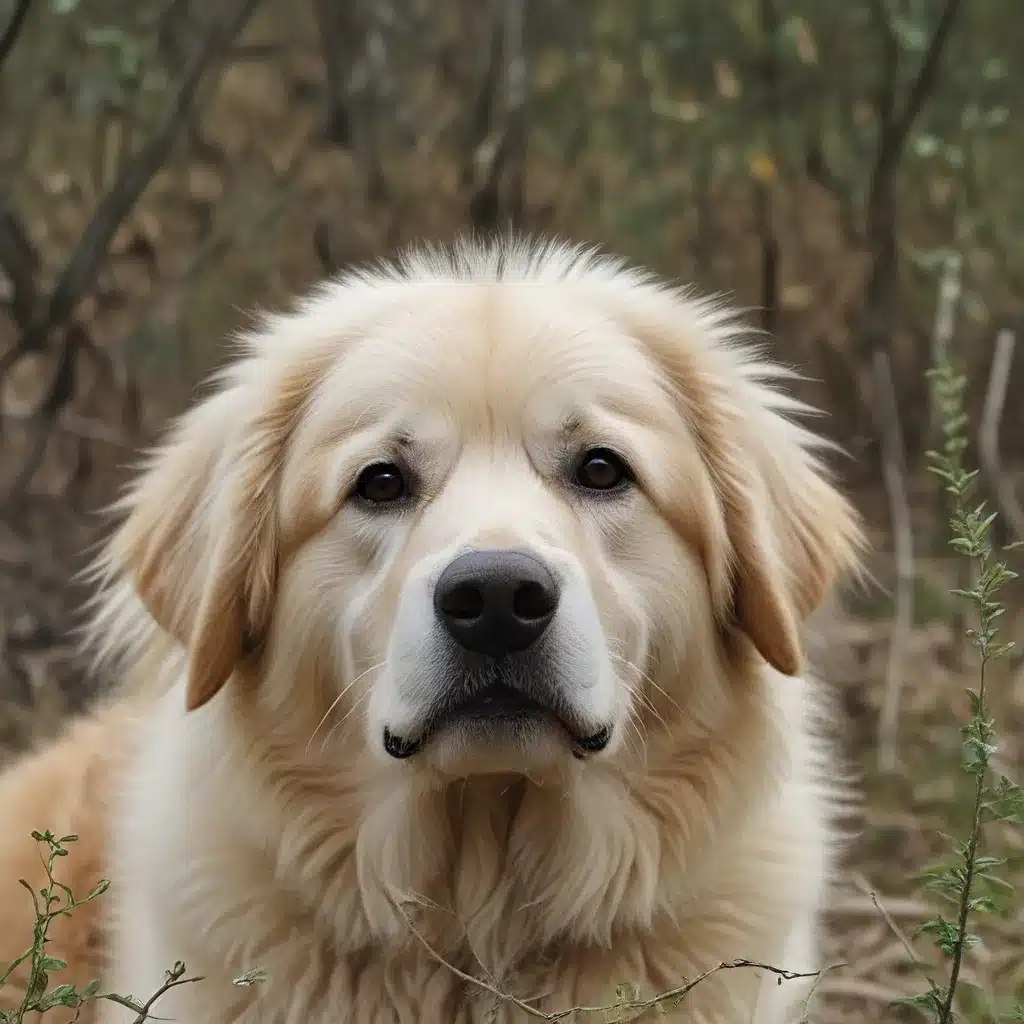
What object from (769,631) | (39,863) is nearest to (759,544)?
(769,631)

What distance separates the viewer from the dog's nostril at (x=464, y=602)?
2.11 m

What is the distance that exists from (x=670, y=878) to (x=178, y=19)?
4260 millimetres

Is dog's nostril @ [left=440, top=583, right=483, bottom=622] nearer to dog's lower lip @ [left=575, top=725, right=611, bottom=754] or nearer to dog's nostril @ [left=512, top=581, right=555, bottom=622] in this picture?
dog's nostril @ [left=512, top=581, right=555, bottom=622]

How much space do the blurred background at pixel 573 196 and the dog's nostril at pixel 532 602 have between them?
298 cm

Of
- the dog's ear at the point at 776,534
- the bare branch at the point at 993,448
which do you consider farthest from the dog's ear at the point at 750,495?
the bare branch at the point at 993,448

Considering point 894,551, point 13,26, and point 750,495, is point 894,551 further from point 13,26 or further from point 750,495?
point 13,26

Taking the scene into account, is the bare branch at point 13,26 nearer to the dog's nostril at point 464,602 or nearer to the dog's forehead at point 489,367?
the dog's forehead at point 489,367

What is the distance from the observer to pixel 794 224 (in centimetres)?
584

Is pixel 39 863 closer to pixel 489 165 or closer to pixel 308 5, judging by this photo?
pixel 489 165

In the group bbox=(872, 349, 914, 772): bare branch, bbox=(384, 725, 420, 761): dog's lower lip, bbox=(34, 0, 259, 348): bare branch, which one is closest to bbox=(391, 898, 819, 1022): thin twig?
bbox=(384, 725, 420, 761): dog's lower lip

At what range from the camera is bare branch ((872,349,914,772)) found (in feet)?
15.1

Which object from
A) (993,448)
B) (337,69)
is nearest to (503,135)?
(337,69)

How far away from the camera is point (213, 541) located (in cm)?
263

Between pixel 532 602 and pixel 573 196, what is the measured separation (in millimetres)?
3861
